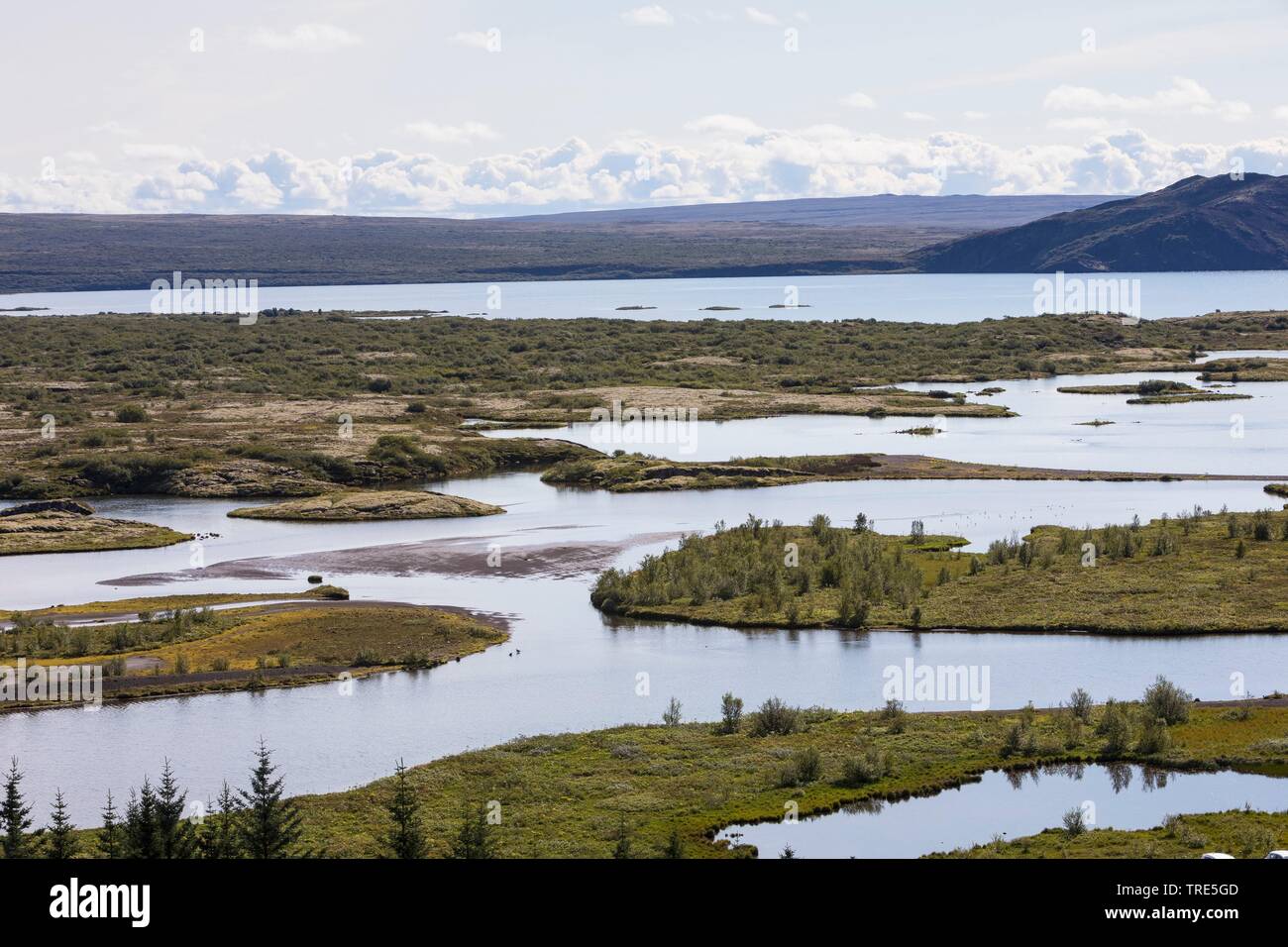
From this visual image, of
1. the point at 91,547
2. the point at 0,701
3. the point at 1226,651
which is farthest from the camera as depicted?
the point at 91,547

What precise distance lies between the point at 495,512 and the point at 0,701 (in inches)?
1392

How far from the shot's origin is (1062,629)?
148ft

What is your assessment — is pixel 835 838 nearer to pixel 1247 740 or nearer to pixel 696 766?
pixel 696 766

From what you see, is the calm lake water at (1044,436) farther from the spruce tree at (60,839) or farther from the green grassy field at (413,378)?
the spruce tree at (60,839)

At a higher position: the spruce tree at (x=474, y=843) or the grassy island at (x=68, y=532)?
the grassy island at (x=68, y=532)

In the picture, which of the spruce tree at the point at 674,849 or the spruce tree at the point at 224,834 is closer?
the spruce tree at the point at 224,834

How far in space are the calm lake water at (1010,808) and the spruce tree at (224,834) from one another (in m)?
8.79

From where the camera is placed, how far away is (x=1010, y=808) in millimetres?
29078

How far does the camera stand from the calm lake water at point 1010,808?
1076 inches

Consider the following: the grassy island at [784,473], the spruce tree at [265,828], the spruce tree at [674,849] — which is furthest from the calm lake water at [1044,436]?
the spruce tree at [265,828]

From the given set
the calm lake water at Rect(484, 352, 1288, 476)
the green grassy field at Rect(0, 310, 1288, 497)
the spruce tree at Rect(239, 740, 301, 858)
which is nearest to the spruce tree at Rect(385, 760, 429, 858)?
the spruce tree at Rect(239, 740, 301, 858)

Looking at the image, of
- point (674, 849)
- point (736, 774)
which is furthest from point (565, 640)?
point (674, 849)

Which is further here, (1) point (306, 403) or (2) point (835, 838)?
(1) point (306, 403)

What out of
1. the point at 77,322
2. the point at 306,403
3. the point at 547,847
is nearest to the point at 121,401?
the point at 306,403
